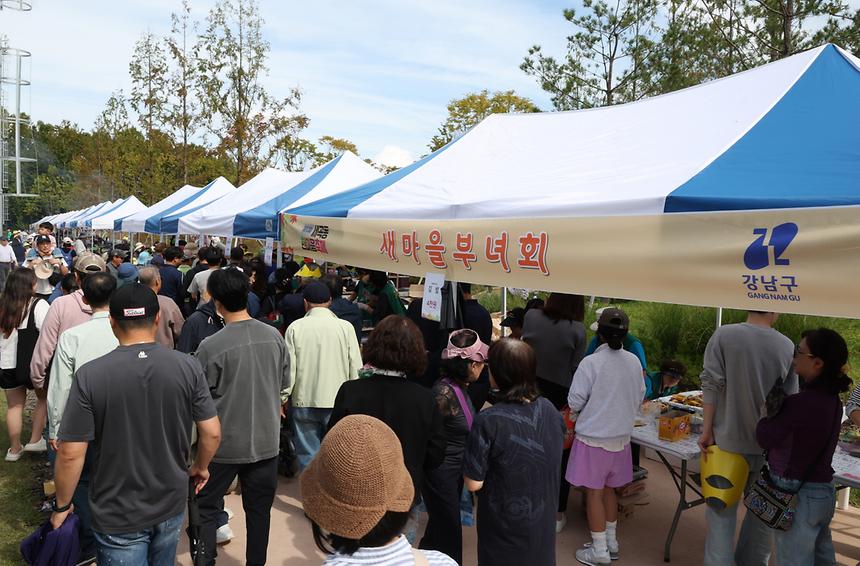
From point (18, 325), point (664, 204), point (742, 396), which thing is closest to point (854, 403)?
point (742, 396)

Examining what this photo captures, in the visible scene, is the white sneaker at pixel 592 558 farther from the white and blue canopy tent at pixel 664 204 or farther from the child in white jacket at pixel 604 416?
the white and blue canopy tent at pixel 664 204

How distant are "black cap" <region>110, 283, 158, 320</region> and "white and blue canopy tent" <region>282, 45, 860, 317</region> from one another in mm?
1654

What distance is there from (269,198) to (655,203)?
20.9 ft

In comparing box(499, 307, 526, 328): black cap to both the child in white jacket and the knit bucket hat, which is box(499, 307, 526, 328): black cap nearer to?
the child in white jacket

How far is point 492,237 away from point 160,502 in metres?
2.00

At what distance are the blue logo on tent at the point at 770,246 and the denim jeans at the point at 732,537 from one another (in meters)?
1.56

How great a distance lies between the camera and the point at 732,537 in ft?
10.8

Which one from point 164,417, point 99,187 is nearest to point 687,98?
point 164,417

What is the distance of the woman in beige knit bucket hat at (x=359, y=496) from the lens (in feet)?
4.02

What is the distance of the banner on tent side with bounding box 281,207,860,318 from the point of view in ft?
6.69

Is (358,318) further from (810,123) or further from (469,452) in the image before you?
(810,123)

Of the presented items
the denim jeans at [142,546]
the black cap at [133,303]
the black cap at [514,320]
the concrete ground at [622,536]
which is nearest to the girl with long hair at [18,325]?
the concrete ground at [622,536]

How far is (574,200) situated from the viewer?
9.75 ft

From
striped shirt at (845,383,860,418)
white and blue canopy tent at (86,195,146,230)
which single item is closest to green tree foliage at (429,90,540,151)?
white and blue canopy tent at (86,195,146,230)
